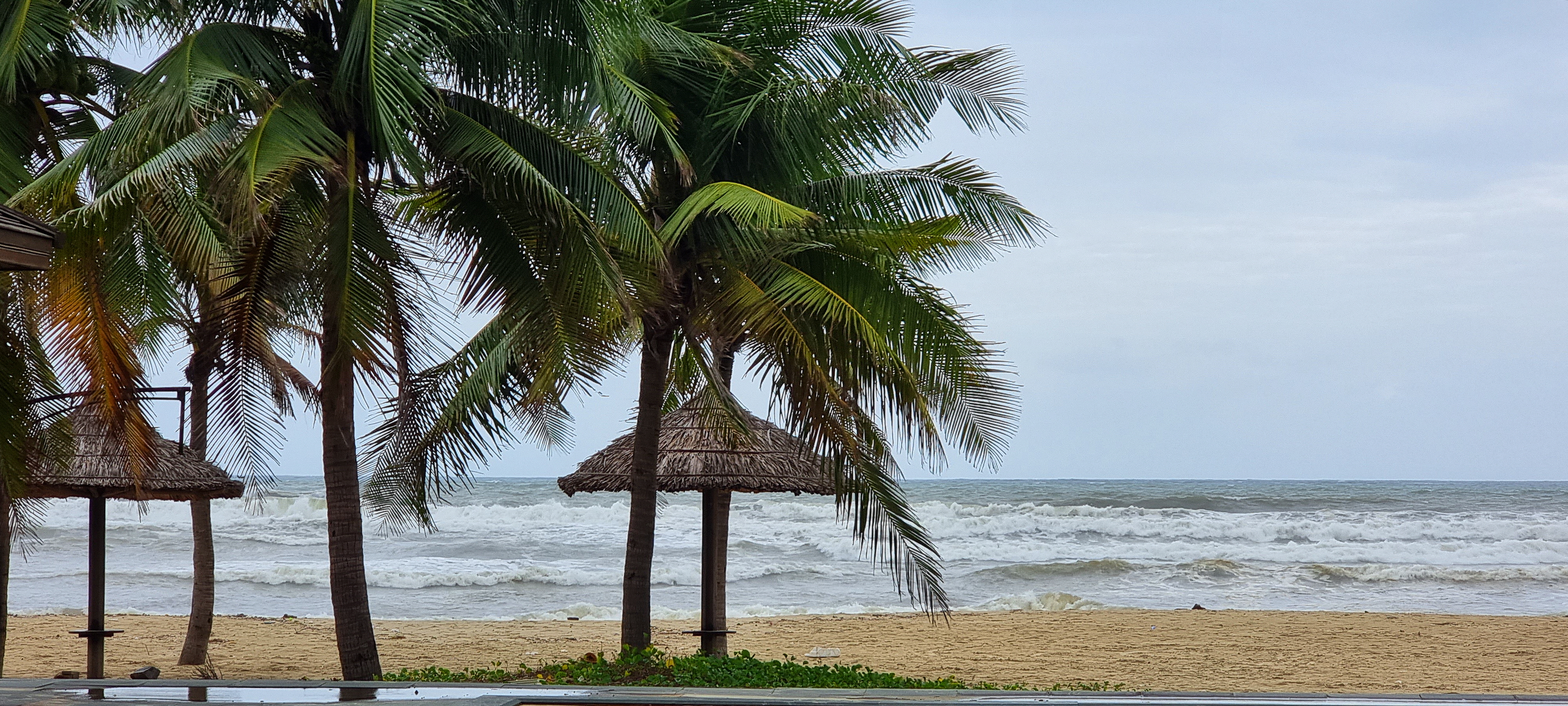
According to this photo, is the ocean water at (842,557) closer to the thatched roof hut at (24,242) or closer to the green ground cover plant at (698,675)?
the green ground cover plant at (698,675)

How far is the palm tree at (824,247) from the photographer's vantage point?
702 centimetres

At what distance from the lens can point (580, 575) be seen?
Result: 2073 cm

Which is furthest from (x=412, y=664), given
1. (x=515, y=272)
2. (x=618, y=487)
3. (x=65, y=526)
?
(x=65, y=526)

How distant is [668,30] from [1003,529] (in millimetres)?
23487

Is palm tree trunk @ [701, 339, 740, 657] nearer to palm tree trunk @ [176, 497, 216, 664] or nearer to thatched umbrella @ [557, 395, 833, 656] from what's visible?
thatched umbrella @ [557, 395, 833, 656]

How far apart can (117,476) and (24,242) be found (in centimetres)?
502

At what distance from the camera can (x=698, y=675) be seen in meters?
6.78

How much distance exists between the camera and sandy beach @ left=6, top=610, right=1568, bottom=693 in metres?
9.84

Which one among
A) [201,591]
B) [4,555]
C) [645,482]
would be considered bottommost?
[201,591]

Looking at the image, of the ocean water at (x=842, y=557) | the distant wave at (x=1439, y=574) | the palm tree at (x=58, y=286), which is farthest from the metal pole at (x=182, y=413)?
the distant wave at (x=1439, y=574)

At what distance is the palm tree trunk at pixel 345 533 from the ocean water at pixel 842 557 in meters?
5.63

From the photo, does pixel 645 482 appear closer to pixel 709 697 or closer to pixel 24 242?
pixel 709 697

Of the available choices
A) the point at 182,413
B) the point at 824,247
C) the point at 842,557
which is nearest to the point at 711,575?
the point at 824,247

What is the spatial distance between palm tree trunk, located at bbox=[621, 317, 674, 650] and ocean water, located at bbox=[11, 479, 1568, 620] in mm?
6090
